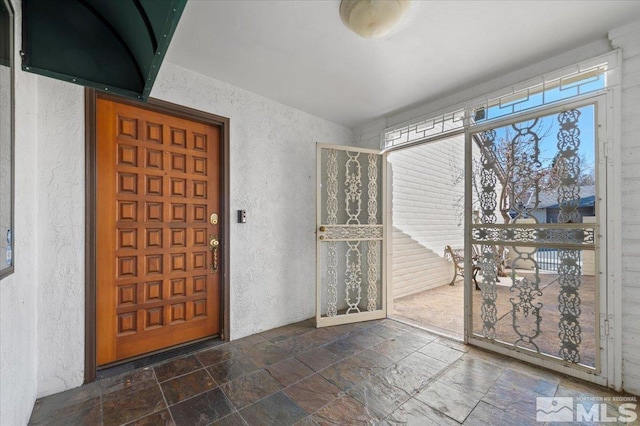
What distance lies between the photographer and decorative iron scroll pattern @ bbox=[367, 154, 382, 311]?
344cm

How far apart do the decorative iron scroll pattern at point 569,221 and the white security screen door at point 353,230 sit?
173 cm

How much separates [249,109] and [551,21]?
101 inches

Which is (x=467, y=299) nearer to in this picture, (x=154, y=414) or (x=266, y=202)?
(x=266, y=202)

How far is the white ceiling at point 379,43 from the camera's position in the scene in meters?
1.71

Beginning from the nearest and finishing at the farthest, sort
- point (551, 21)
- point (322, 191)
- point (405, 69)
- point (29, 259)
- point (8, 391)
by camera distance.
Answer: point (8, 391) < point (29, 259) < point (551, 21) < point (405, 69) < point (322, 191)

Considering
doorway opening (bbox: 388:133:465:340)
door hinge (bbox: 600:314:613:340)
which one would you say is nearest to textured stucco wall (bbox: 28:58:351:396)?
doorway opening (bbox: 388:133:465:340)

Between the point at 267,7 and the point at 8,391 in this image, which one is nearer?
the point at 8,391

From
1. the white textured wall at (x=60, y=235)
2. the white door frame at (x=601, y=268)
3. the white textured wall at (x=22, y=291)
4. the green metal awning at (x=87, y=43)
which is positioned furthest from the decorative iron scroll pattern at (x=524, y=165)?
the white textured wall at (x=60, y=235)

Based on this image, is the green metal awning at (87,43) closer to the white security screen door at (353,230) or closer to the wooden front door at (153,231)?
the wooden front door at (153,231)

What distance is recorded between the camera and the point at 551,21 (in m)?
1.79

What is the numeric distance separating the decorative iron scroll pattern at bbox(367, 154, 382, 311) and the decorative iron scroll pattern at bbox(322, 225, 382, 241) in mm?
98

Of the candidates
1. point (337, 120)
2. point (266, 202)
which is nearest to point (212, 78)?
point (266, 202)

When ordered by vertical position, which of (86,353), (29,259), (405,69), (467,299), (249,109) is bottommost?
(86,353)

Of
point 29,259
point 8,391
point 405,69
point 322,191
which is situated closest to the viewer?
point 8,391
